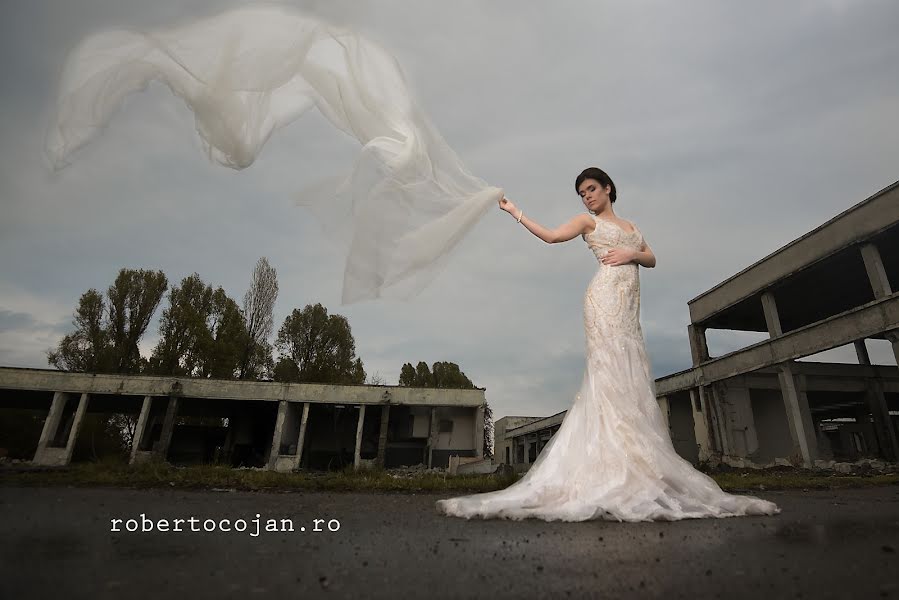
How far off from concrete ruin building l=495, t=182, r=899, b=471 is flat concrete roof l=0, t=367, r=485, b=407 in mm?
8496

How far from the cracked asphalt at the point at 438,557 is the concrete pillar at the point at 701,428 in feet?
62.8

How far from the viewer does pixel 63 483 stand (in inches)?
232

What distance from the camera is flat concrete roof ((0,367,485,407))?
2430cm

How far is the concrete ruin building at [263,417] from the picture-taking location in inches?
957

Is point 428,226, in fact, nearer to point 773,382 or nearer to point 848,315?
point 848,315

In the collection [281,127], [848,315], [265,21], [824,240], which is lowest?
[281,127]

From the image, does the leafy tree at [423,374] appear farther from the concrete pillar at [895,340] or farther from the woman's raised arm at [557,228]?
the woman's raised arm at [557,228]

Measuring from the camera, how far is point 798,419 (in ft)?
55.0

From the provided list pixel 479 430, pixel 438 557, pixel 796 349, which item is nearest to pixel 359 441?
pixel 479 430

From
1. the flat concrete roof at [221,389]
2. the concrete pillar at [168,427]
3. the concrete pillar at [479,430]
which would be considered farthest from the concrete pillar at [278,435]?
the concrete pillar at [479,430]

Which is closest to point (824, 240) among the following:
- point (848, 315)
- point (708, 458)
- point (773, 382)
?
point (848, 315)

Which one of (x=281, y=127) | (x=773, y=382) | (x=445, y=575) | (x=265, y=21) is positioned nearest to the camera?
(x=445, y=575)

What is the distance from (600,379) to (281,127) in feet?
12.7

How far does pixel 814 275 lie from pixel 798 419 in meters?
5.72
